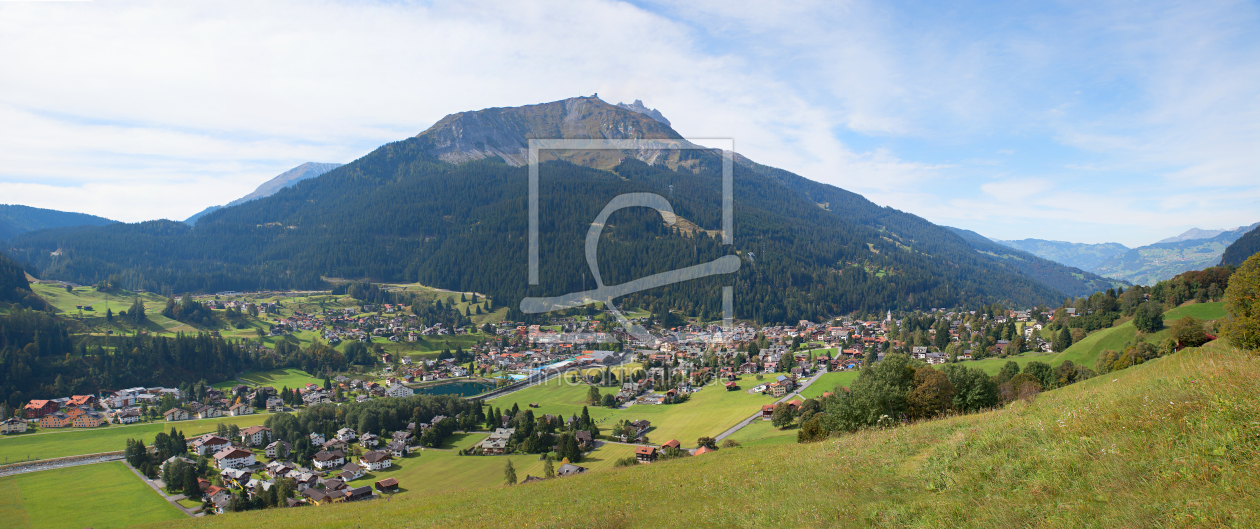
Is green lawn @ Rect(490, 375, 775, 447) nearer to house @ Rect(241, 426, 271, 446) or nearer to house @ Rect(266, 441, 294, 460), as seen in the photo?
house @ Rect(266, 441, 294, 460)

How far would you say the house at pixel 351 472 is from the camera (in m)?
31.5

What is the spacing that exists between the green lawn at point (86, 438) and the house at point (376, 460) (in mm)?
20452

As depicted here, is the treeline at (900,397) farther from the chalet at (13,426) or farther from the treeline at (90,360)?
the treeline at (90,360)

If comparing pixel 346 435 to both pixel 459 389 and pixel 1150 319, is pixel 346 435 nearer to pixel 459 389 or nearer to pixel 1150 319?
pixel 459 389

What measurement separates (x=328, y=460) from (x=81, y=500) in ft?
39.6

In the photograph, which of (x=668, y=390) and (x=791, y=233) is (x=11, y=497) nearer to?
(x=668, y=390)

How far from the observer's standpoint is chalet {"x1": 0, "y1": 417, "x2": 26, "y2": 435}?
43.8 metres

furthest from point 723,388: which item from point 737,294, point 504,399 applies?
point 737,294

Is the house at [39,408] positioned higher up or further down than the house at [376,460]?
further down

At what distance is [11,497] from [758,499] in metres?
44.1

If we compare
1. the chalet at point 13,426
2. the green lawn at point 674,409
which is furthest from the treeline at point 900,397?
the chalet at point 13,426

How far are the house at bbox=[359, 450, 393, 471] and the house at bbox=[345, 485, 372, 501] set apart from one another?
616 centimetres

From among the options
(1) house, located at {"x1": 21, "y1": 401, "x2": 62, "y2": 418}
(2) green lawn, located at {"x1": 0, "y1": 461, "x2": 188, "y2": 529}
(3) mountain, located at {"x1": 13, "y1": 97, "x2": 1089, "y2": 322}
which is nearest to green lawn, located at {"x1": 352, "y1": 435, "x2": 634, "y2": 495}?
(2) green lawn, located at {"x1": 0, "y1": 461, "x2": 188, "y2": 529}

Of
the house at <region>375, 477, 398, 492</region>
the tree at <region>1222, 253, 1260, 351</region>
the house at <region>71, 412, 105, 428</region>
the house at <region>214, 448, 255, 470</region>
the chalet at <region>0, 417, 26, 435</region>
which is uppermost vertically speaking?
the tree at <region>1222, 253, 1260, 351</region>
